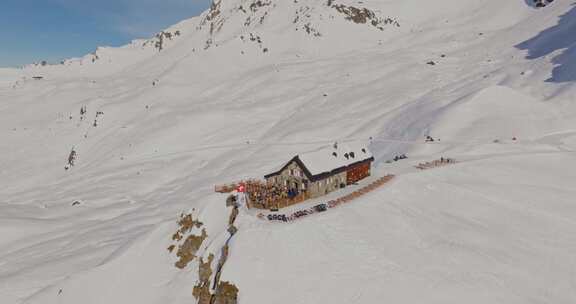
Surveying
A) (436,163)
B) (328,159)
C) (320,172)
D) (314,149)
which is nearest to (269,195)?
(320,172)

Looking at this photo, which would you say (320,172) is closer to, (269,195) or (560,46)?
(269,195)

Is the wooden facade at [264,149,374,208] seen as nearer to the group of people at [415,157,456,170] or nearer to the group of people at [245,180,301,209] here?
the group of people at [245,180,301,209]

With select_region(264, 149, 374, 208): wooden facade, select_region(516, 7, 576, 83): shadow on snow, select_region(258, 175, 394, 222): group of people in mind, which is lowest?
select_region(258, 175, 394, 222): group of people

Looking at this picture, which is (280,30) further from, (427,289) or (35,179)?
(427,289)

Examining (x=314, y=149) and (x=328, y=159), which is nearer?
(x=328, y=159)

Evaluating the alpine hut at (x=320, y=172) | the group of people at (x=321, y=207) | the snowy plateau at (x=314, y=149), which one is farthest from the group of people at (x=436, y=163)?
the group of people at (x=321, y=207)

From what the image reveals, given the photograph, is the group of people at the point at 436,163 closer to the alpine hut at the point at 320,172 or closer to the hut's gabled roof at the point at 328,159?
the hut's gabled roof at the point at 328,159

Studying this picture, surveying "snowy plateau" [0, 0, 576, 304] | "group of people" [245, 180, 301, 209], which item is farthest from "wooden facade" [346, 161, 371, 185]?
"group of people" [245, 180, 301, 209]
